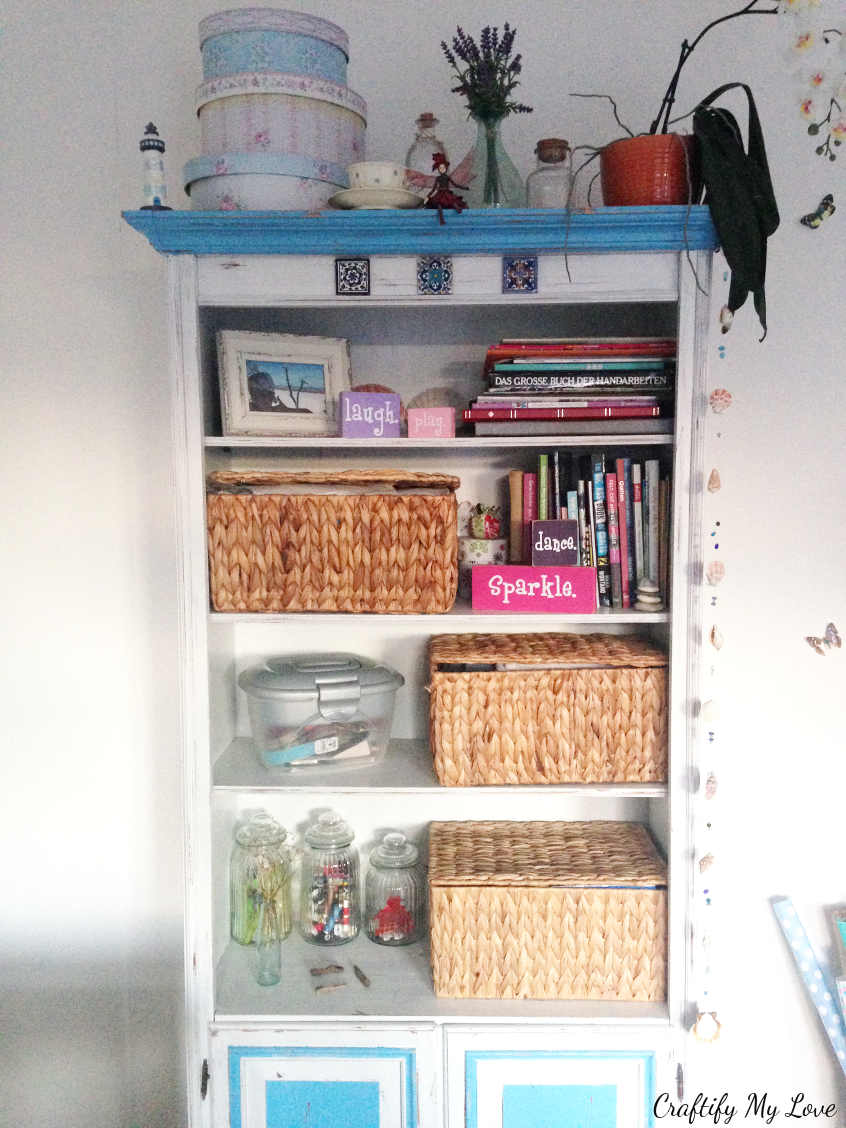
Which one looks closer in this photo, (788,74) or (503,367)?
(503,367)

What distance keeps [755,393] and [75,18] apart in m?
1.66

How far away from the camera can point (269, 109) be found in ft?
4.86

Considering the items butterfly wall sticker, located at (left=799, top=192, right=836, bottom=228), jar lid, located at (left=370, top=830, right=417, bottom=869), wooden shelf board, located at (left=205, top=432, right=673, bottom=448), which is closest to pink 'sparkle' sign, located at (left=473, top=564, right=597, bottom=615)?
wooden shelf board, located at (left=205, top=432, right=673, bottom=448)

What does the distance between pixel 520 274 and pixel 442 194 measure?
0.19 meters

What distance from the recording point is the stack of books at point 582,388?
1.58 meters

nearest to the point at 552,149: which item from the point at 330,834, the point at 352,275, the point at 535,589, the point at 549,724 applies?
the point at 352,275

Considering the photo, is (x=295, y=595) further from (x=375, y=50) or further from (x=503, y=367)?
(x=375, y=50)

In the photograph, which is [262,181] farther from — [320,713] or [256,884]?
[256,884]

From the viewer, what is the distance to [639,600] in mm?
1616

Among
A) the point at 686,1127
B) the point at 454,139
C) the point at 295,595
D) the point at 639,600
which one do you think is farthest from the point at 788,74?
the point at 686,1127

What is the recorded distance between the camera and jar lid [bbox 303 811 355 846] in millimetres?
1823

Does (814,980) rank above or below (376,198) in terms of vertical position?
below

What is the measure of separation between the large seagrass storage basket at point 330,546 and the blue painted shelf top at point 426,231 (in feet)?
1.30

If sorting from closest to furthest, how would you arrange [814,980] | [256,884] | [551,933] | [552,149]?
[552,149] < [551,933] < [256,884] < [814,980]
